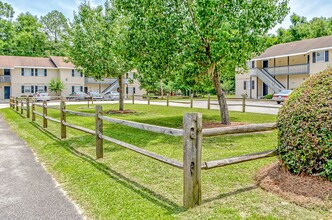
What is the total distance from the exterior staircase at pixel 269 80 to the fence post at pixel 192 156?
32.2 metres

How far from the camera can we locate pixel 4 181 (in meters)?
5.34

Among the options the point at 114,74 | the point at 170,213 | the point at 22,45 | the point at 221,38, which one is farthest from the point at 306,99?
the point at 22,45

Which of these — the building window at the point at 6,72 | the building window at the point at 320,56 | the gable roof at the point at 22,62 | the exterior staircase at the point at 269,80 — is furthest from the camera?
the building window at the point at 6,72

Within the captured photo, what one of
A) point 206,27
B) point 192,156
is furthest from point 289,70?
point 192,156

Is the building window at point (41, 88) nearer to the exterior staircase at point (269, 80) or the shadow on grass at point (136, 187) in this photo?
the exterior staircase at point (269, 80)

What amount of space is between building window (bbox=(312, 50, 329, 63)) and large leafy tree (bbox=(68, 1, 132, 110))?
22.2 meters

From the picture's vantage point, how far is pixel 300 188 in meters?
4.26

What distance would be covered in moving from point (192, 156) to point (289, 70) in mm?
33455

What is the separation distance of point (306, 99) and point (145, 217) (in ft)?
9.75

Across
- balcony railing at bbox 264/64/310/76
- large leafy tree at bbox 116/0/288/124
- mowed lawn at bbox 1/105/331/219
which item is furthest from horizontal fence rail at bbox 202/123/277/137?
balcony railing at bbox 264/64/310/76

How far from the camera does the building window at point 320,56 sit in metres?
29.8

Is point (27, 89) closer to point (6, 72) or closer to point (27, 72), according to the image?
point (27, 72)

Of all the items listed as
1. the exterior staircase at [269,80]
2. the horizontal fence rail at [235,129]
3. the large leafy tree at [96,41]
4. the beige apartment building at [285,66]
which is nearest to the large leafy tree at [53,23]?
the beige apartment building at [285,66]

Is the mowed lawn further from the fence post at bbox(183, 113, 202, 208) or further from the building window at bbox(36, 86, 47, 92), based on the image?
the building window at bbox(36, 86, 47, 92)
